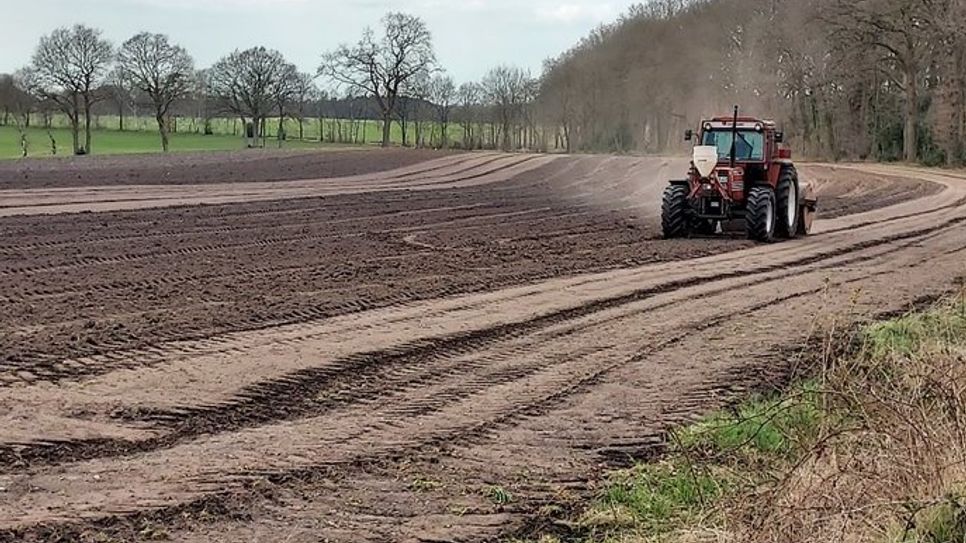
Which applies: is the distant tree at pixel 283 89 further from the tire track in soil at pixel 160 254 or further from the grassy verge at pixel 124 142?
the tire track in soil at pixel 160 254

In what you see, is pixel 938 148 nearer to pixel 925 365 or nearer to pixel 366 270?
pixel 366 270

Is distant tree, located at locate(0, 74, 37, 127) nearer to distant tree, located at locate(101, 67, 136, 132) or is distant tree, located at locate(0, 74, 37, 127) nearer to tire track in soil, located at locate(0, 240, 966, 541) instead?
distant tree, located at locate(101, 67, 136, 132)

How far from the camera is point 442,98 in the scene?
93062 mm

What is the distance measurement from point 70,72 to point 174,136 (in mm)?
21268

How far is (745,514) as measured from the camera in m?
6.47

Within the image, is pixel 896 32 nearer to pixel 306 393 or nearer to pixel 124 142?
pixel 306 393

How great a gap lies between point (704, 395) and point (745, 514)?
374 centimetres

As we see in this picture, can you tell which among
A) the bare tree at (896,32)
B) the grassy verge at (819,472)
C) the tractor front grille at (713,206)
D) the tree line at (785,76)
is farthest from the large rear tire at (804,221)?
the bare tree at (896,32)

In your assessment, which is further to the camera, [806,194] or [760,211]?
[806,194]

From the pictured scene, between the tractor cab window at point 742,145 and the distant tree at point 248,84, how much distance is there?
65.5 m

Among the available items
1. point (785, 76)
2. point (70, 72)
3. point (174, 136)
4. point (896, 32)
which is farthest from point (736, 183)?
point (174, 136)

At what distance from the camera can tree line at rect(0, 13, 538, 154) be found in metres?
75.9

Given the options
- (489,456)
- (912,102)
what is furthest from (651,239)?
(912,102)

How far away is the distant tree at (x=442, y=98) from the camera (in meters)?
90.7
